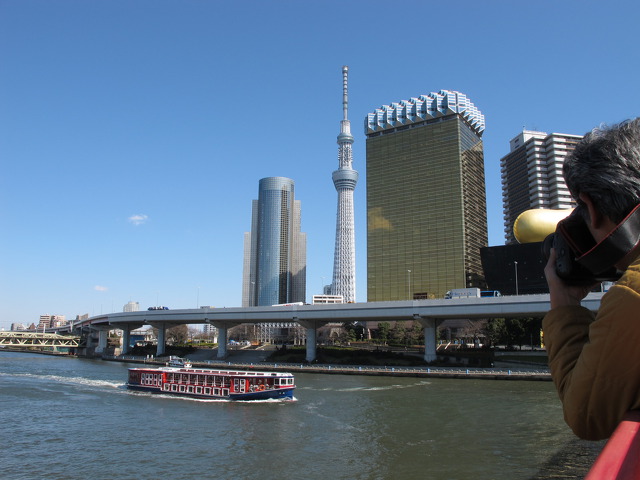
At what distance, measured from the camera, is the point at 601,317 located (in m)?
1.65

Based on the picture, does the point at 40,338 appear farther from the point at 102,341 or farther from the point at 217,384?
the point at 217,384

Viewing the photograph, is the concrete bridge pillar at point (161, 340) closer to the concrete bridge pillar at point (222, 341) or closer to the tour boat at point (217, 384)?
the concrete bridge pillar at point (222, 341)

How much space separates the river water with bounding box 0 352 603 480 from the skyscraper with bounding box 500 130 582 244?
317 feet

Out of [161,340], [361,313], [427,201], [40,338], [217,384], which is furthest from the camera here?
[427,201]

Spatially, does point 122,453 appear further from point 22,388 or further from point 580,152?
point 22,388

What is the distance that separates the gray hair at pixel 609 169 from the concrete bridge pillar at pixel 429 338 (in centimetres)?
6003

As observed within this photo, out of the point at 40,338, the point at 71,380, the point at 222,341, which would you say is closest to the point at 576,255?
the point at 71,380

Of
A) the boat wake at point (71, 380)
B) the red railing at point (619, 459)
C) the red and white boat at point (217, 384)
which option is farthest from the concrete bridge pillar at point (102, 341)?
the red railing at point (619, 459)

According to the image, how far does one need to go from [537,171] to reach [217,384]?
111 m

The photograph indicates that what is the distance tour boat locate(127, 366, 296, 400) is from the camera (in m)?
37.8

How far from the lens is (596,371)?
5.59 feet

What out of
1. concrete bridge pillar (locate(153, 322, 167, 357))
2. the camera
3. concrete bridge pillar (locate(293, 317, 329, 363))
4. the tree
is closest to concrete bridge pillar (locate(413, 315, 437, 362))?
concrete bridge pillar (locate(293, 317, 329, 363))

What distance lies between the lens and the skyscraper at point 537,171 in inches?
4929

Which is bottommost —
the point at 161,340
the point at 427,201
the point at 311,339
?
the point at 161,340
